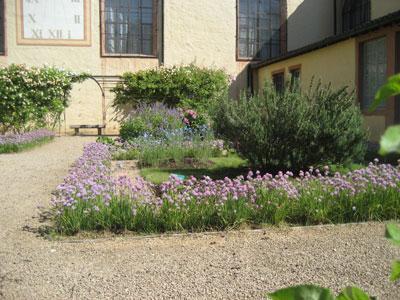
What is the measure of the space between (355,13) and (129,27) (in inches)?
370

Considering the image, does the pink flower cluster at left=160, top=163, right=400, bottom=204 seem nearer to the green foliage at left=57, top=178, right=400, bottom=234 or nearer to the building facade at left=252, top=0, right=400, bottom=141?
the green foliage at left=57, top=178, right=400, bottom=234

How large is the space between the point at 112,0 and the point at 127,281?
1949 cm

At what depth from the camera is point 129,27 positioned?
2205 centimetres

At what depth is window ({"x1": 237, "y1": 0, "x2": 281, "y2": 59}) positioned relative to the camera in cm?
2273

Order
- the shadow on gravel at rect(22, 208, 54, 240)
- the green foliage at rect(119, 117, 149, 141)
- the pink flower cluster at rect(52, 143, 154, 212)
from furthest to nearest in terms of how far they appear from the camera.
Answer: the green foliage at rect(119, 117, 149, 141) → the pink flower cluster at rect(52, 143, 154, 212) → the shadow on gravel at rect(22, 208, 54, 240)

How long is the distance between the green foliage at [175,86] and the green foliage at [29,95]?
8.43 ft

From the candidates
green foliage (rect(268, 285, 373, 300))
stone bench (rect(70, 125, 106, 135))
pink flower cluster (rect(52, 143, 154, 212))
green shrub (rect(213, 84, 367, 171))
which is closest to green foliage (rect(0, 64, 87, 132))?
stone bench (rect(70, 125, 106, 135))

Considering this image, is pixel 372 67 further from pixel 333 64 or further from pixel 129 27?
pixel 129 27

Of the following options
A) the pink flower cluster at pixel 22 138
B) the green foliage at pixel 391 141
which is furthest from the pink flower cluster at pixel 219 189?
the pink flower cluster at pixel 22 138

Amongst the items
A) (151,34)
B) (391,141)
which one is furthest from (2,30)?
(391,141)

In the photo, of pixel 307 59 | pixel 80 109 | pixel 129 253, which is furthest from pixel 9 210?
pixel 80 109

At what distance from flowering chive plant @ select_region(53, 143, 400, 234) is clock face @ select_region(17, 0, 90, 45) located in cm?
1623

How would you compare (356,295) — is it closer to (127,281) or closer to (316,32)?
(127,281)

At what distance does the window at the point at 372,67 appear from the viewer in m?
12.2
